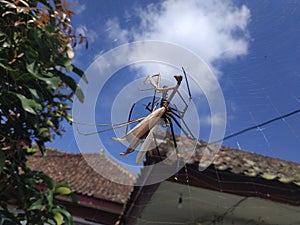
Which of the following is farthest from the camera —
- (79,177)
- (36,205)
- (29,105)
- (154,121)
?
(79,177)

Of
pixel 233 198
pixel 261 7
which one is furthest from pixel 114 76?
pixel 233 198

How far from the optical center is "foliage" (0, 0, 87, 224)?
1009 millimetres

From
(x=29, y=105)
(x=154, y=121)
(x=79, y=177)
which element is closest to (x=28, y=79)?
(x=29, y=105)

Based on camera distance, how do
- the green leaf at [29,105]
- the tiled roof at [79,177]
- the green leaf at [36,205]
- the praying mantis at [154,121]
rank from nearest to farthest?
the praying mantis at [154,121] < the green leaf at [29,105] < the green leaf at [36,205] < the tiled roof at [79,177]

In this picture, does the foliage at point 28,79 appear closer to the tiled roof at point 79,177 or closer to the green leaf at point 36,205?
the green leaf at point 36,205

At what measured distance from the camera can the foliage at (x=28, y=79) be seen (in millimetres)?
1009

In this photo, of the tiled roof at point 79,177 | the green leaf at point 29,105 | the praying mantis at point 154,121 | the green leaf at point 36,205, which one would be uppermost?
the tiled roof at point 79,177

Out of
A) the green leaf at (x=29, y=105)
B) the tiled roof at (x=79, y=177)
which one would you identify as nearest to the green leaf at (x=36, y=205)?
the green leaf at (x=29, y=105)

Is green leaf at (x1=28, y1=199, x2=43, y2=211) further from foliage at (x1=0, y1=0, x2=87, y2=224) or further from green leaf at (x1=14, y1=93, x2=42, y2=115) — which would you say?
green leaf at (x1=14, y1=93, x2=42, y2=115)

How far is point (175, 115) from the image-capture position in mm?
487

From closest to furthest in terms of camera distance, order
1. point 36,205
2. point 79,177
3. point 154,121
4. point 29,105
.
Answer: point 154,121 < point 29,105 < point 36,205 < point 79,177

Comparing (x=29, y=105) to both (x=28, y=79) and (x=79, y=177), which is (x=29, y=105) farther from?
(x=79, y=177)

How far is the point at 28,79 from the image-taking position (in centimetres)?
104

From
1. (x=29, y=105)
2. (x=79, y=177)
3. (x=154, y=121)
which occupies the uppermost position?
(x=79, y=177)
